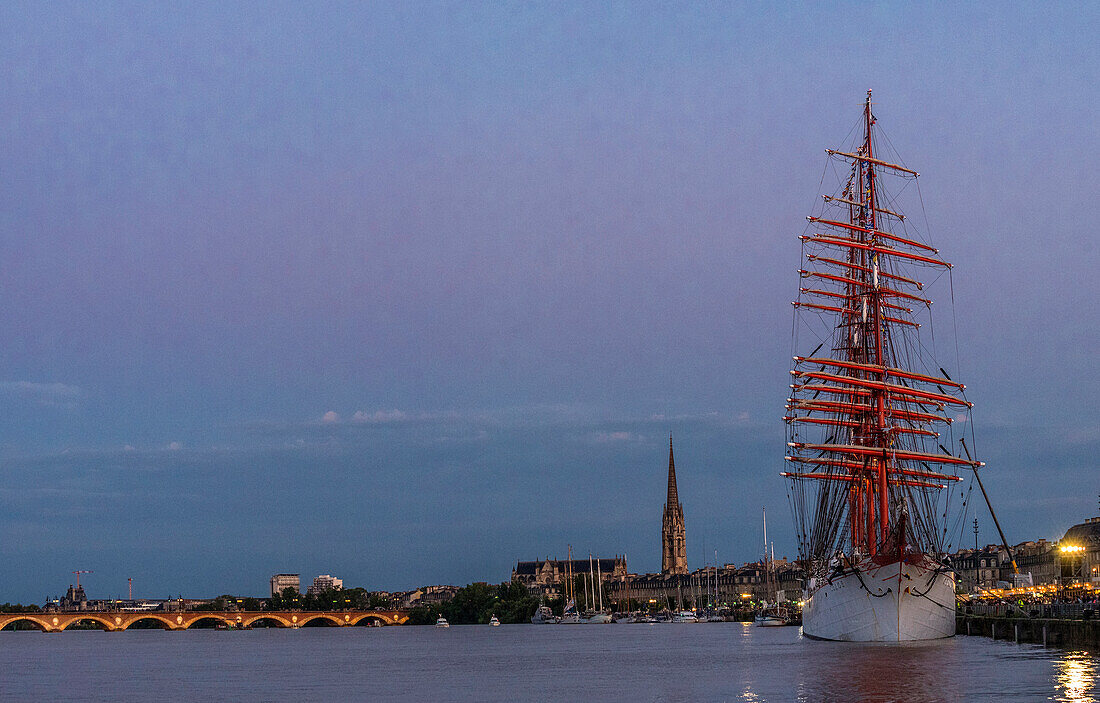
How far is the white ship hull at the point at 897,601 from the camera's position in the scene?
222ft

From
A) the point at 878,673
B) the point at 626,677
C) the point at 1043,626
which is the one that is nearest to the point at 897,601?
the point at 1043,626

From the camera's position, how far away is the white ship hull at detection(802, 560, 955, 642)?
222 feet

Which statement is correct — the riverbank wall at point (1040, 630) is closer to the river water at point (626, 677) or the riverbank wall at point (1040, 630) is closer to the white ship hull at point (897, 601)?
the river water at point (626, 677)

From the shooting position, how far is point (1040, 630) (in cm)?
6700

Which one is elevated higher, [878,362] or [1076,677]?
[878,362]

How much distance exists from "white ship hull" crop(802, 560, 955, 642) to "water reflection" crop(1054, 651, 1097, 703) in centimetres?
1110

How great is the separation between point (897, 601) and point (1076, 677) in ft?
76.6

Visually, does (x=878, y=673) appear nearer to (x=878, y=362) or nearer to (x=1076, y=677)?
(x=1076, y=677)

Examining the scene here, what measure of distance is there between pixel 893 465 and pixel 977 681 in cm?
3320

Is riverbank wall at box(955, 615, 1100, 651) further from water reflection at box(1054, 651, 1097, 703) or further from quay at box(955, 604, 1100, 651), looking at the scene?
water reflection at box(1054, 651, 1097, 703)

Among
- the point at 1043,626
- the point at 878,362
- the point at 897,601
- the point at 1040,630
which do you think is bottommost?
the point at 1040,630

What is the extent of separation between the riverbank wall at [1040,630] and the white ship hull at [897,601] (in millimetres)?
3482

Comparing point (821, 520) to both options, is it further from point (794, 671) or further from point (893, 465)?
point (794, 671)

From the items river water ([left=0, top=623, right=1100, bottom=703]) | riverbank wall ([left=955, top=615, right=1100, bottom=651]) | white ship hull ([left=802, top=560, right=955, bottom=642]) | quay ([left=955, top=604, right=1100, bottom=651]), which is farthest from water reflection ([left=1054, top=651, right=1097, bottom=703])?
white ship hull ([left=802, top=560, right=955, bottom=642])
